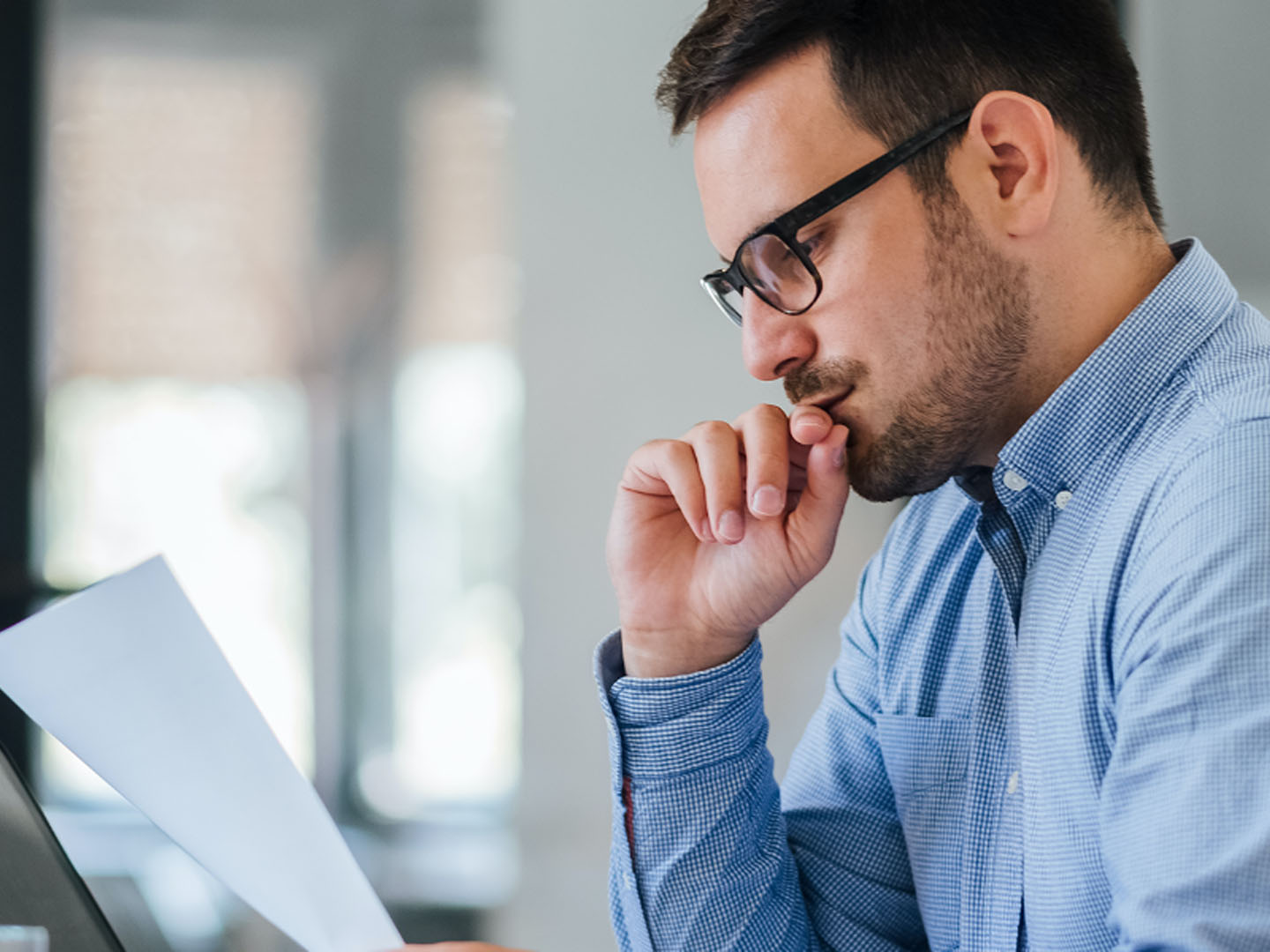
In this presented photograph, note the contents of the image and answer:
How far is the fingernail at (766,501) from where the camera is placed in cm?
89

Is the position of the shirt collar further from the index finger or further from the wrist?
the wrist

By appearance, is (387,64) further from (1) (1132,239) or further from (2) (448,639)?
(1) (1132,239)

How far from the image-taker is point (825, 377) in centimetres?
90

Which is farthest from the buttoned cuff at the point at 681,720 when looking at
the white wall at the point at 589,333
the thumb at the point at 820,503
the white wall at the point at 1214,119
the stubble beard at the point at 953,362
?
the white wall at the point at 1214,119

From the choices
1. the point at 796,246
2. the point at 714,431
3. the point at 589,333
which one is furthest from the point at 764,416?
the point at 589,333

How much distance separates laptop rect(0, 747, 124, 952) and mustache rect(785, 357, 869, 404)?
632mm

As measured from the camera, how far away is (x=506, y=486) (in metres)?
1.79

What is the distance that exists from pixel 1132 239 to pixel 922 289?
191 millimetres

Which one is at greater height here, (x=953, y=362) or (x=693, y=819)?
(x=953, y=362)

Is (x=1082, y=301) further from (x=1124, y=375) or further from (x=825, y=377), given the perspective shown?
(x=825, y=377)

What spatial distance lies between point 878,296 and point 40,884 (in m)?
0.71

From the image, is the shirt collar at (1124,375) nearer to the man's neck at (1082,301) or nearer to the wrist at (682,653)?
the man's neck at (1082,301)

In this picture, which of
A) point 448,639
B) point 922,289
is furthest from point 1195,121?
point 448,639

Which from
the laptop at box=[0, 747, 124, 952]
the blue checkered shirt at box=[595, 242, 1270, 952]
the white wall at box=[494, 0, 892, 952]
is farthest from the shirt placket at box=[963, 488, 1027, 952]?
the white wall at box=[494, 0, 892, 952]
